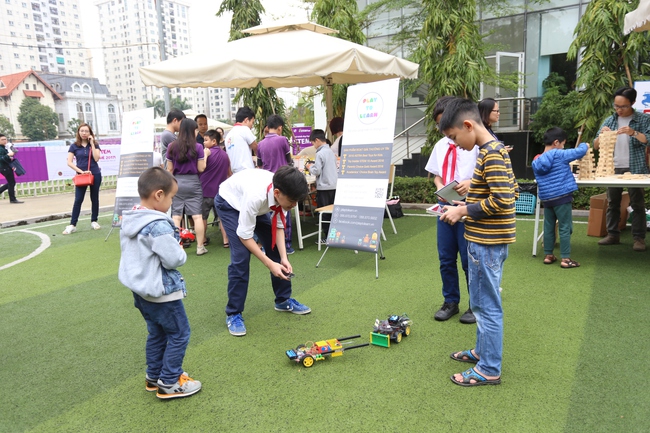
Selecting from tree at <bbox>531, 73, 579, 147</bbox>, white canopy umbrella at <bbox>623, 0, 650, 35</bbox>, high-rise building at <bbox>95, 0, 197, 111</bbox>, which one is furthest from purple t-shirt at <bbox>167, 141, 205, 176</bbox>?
high-rise building at <bbox>95, 0, 197, 111</bbox>

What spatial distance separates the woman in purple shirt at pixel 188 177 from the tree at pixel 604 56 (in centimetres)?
599

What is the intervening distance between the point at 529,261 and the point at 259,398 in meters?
3.62

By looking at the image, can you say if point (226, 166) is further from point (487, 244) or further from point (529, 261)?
point (487, 244)

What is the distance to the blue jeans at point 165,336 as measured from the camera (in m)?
2.49

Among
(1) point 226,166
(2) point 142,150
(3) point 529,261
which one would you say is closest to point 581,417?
(3) point 529,261

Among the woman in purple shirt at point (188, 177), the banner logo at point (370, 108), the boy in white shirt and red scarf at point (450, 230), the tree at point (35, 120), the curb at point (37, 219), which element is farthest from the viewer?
the tree at point (35, 120)

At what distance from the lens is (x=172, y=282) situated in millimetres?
2463

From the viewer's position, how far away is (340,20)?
10.5 metres

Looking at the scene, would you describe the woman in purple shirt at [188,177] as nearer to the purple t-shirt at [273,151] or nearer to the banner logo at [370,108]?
the purple t-shirt at [273,151]

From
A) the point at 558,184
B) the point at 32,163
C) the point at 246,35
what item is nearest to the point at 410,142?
the point at 246,35

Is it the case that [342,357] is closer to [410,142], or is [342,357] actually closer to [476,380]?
[476,380]

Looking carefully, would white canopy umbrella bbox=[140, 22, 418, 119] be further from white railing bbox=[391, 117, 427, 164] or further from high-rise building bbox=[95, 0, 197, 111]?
high-rise building bbox=[95, 0, 197, 111]

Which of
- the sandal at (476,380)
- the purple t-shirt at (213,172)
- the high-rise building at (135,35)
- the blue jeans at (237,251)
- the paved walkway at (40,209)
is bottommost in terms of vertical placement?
the paved walkway at (40,209)

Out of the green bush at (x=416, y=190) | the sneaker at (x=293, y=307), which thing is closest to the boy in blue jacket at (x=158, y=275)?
the sneaker at (x=293, y=307)
